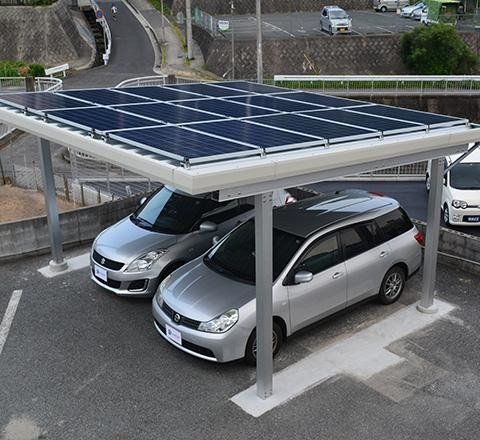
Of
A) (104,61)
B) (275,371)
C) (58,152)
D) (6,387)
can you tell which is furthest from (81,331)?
(104,61)

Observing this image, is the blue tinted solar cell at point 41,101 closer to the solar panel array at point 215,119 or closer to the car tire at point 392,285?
the solar panel array at point 215,119

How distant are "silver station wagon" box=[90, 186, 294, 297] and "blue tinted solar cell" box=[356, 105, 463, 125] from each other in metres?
1.78

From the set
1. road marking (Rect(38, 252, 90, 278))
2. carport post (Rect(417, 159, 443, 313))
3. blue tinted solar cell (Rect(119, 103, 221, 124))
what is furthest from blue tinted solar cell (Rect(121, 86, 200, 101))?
carport post (Rect(417, 159, 443, 313))

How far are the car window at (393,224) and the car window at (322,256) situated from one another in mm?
987

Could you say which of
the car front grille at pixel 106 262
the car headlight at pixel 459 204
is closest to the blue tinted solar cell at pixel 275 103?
the car front grille at pixel 106 262

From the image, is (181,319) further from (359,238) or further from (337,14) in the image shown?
(337,14)

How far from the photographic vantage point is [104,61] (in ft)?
113

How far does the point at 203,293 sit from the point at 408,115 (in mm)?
3664

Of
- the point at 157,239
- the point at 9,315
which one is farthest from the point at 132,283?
the point at 9,315

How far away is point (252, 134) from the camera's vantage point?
6.21 metres

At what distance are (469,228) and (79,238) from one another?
26.5 feet

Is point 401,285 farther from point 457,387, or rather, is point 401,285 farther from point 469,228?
point 469,228

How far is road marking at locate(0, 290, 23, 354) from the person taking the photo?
7578 mm

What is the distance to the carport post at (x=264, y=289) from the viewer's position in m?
5.66
